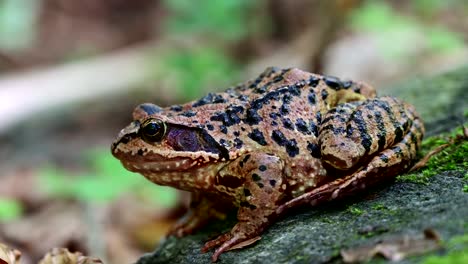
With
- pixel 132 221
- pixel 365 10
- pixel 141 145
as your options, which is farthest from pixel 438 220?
pixel 365 10

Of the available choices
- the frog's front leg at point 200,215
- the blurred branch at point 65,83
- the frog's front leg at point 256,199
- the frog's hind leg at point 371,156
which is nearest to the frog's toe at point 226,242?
the frog's front leg at point 256,199

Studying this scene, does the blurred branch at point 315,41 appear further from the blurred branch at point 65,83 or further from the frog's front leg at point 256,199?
the frog's front leg at point 256,199

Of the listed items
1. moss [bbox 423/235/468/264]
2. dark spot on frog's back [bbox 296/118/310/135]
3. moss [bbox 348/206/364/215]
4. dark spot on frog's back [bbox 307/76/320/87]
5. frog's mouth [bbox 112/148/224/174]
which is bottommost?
moss [bbox 423/235/468/264]

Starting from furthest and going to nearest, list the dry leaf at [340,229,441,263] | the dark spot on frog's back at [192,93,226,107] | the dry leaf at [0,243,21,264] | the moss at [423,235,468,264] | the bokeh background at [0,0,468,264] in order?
the bokeh background at [0,0,468,264] < the dark spot on frog's back at [192,93,226,107] < the dry leaf at [0,243,21,264] < the dry leaf at [340,229,441,263] < the moss at [423,235,468,264]

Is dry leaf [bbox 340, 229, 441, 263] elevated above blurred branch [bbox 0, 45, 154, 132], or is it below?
below

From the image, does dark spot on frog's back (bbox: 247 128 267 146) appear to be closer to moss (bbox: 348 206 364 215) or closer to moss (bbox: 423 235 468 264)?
moss (bbox: 348 206 364 215)

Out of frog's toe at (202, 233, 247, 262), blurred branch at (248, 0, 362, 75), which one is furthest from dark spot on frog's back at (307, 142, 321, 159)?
blurred branch at (248, 0, 362, 75)

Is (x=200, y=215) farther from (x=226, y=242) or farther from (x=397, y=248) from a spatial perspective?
(x=397, y=248)

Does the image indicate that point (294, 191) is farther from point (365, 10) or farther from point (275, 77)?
point (365, 10)

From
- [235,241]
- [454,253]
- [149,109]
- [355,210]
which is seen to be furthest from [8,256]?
[454,253]
